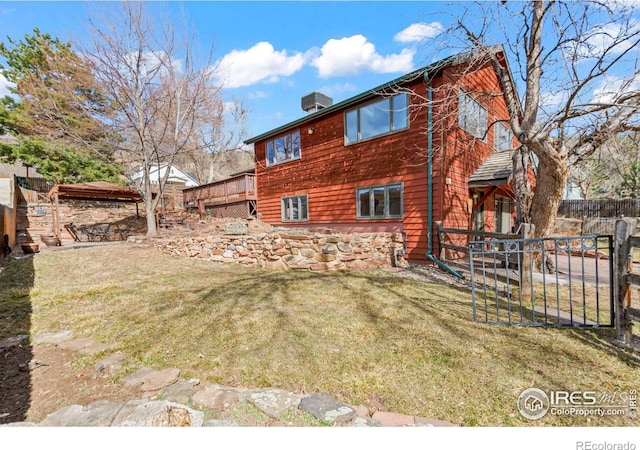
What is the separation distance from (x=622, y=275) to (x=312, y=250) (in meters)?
5.47

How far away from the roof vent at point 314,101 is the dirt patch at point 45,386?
13323 millimetres

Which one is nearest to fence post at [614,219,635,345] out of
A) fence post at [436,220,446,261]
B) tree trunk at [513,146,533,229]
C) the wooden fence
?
the wooden fence

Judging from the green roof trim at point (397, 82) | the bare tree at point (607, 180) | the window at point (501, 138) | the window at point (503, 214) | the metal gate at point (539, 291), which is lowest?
the metal gate at point (539, 291)

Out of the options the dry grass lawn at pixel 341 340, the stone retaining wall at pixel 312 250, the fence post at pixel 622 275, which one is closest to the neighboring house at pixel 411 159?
the stone retaining wall at pixel 312 250

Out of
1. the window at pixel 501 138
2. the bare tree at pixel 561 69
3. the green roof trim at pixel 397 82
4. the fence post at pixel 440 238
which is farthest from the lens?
the window at pixel 501 138

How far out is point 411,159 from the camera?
28.2ft

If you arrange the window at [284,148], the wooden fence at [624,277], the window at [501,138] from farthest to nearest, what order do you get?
the window at [284,148]
the window at [501,138]
the wooden fence at [624,277]

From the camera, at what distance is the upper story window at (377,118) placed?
8.75 metres

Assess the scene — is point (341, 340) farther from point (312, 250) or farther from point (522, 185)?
point (522, 185)

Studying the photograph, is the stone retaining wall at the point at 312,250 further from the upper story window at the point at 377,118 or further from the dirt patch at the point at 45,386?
the dirt patch at the point at 45,386

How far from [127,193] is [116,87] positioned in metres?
4.99

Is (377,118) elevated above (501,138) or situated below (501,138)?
above

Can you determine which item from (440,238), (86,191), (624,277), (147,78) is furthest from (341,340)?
(86,191)

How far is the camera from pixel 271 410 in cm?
206
